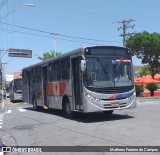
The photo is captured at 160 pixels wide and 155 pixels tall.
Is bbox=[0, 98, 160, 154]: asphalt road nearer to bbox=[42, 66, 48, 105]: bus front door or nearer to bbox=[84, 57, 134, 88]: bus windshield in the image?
bbox=[84, 57, 134, 88]: bus windshield

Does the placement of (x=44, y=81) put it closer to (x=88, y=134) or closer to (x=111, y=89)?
(x=111, y=89)

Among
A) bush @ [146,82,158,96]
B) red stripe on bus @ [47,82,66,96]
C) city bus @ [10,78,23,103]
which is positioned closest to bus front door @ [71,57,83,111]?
red stripe on bus @ [47,82,66,96]

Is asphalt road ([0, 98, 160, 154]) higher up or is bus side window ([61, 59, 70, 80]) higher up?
bus side window ([61, 59, 70, 80])

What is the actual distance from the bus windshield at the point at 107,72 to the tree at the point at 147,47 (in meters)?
51.3

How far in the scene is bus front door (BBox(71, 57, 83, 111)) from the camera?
16469 mm

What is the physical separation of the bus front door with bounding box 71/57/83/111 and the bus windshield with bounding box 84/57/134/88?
0.62m

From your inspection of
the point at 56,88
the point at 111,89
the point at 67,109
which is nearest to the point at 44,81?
the point at 56,88

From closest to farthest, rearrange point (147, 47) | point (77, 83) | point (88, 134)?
point (88, 134) → point (77, 83) → point (147, 47)

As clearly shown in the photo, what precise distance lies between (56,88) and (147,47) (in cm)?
5001

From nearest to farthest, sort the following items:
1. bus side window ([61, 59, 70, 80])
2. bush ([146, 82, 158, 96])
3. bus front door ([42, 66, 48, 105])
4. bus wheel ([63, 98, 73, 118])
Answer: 1. bus side window ([61, 59, 70, 80])
2. bus wheel ([63, 98, 73, 118])
3. bus front door ([42, 66, 48, 105])
4. bush ([146, 82, 158, 96])

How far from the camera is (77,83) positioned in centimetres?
1684

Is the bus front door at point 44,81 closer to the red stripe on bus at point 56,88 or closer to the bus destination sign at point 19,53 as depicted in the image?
the red stripe on bus at point 56,88

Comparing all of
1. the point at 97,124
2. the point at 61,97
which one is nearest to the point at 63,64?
the point at 61,97

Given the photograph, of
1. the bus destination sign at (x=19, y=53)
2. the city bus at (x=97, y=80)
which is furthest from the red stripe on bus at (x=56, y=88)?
the bus destination sign at (x=19, y=53)
